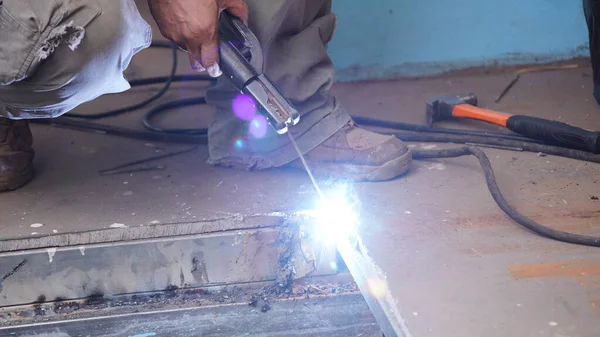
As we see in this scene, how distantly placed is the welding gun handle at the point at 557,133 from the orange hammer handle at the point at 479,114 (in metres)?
0.05

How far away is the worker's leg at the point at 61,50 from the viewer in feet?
4.53

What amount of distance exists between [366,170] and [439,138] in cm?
40

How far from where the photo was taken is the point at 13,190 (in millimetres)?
1930

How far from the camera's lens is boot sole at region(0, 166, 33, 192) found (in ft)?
6.21

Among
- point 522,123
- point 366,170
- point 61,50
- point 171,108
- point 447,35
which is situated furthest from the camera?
point 447,35

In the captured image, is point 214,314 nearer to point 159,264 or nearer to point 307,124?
point 159,264

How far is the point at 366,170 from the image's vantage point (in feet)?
6.23

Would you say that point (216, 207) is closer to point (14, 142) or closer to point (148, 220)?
point (148, 220)

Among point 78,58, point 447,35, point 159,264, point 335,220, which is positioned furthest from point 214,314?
point 447,35

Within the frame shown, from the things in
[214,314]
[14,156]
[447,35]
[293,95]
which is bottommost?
[214,314]

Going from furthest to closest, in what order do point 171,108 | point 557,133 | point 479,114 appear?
point 171,108 → point 479,114 → point 557,133

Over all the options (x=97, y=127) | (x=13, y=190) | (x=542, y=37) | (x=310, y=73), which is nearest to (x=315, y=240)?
(x=310, y=73)

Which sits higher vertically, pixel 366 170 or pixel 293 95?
pixel 293 95

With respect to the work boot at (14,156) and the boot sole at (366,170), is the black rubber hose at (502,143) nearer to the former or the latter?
the boot sole at (366,170)
